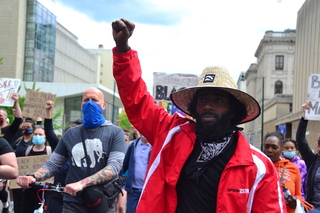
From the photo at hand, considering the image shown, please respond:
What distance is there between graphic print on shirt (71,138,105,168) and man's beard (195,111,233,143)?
1853mm

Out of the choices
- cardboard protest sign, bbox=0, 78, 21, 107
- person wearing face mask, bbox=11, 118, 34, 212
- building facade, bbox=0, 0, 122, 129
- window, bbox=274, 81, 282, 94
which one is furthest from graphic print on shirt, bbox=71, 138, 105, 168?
window, bbox=274, 81, 282, 94

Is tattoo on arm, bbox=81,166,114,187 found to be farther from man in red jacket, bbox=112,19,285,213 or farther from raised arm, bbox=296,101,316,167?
raised arm, bbox=296,101,316,167

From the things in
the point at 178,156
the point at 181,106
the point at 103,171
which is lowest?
the point at 103,171

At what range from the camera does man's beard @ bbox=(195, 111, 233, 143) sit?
2.80 meters

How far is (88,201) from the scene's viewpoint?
13.7ft

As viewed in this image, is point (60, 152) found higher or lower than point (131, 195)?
higher

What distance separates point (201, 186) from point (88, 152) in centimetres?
202

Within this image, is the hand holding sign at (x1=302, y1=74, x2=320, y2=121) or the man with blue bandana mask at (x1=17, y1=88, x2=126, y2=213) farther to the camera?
the hand holding sign at (x1=302, y1=74, x2=320, y2=121)

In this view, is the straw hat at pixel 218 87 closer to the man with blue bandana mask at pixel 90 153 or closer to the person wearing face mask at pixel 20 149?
the man with blue bandana mask at pixel 90 153

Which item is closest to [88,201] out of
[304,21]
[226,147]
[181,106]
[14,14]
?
[181,106]

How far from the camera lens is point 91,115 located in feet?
15.1

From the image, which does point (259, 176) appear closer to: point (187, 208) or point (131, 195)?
point (187, 208)

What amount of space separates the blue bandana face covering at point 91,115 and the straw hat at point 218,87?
1.60 meters

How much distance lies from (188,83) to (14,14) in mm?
57562
